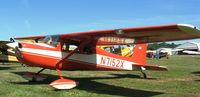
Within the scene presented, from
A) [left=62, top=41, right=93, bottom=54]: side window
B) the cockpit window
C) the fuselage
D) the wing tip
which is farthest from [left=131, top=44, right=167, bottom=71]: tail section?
the wing tip

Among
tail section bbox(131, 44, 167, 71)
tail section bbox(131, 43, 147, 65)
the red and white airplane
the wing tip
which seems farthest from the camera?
tail section bbox(131, 43, 147, 65)

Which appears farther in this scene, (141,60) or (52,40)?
(141,60)

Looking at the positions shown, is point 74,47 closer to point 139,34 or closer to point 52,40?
point 52,40

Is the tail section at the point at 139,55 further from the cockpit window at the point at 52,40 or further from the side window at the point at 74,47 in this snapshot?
the cockpit window at the point at 52,40

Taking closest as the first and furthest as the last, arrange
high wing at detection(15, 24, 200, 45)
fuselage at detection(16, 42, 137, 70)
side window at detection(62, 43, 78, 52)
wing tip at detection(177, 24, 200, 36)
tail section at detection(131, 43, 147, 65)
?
wing tip at detection(177, 24, 200, 36)
high wing at detection(15, 24, 200, 45)
fuselage at detection(16, 42, 137, 70)
side window at detection(62, 43, 78, 52)
tail section at detection(131, 43, 147, 65)

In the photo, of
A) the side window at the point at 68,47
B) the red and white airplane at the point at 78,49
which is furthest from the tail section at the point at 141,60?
the side window at the point at 68,47

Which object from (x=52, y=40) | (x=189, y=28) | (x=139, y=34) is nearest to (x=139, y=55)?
(x=52, y=40)

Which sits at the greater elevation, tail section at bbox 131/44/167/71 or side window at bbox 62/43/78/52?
side window at bbox 62/43/78/52

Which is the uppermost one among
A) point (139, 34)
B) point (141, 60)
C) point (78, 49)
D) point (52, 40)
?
point (139, 34)

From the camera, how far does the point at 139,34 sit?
10.4 m

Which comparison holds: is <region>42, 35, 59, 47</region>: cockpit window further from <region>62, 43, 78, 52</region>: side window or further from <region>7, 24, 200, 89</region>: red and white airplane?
<region>62, 43, 78, 52</region>: side window

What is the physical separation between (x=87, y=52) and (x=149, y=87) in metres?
2.61

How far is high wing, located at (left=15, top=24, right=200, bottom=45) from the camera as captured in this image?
873 centimetres

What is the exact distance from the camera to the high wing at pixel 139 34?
8.73m
